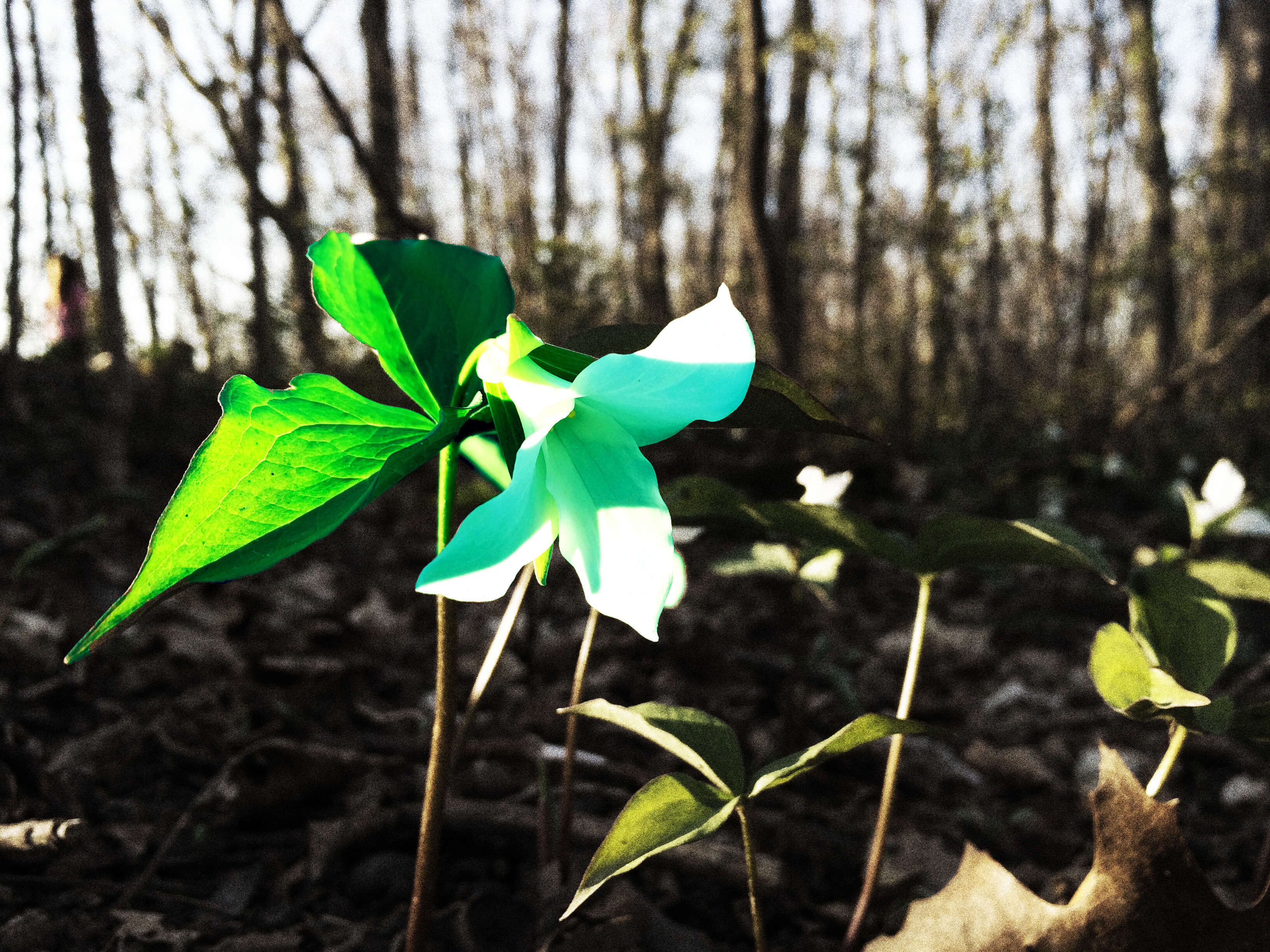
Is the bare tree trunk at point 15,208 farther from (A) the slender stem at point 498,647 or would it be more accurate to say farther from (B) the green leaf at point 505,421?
(B) the green leaf at point 505,421

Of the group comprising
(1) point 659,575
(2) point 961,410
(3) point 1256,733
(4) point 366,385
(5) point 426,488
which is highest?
(1) point 659,575

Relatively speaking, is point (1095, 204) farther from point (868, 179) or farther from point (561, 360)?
A: point (561, 360)

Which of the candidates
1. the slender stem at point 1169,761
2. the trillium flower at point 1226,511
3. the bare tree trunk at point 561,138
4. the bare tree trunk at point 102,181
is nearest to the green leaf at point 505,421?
the slender stem at point 1169,761

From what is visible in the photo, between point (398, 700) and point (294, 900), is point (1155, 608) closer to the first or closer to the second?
point (294, 900)

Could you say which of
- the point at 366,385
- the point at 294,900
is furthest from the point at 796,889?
the point at 366,385

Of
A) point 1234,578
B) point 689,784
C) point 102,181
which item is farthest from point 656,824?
point 102,181

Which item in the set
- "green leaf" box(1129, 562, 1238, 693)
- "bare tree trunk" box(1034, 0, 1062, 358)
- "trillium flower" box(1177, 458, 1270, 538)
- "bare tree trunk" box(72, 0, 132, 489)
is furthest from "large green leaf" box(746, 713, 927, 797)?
"bare tree trunk" box(1034, 0, 1062, 358)

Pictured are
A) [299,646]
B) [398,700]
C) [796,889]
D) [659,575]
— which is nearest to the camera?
[659,575]
